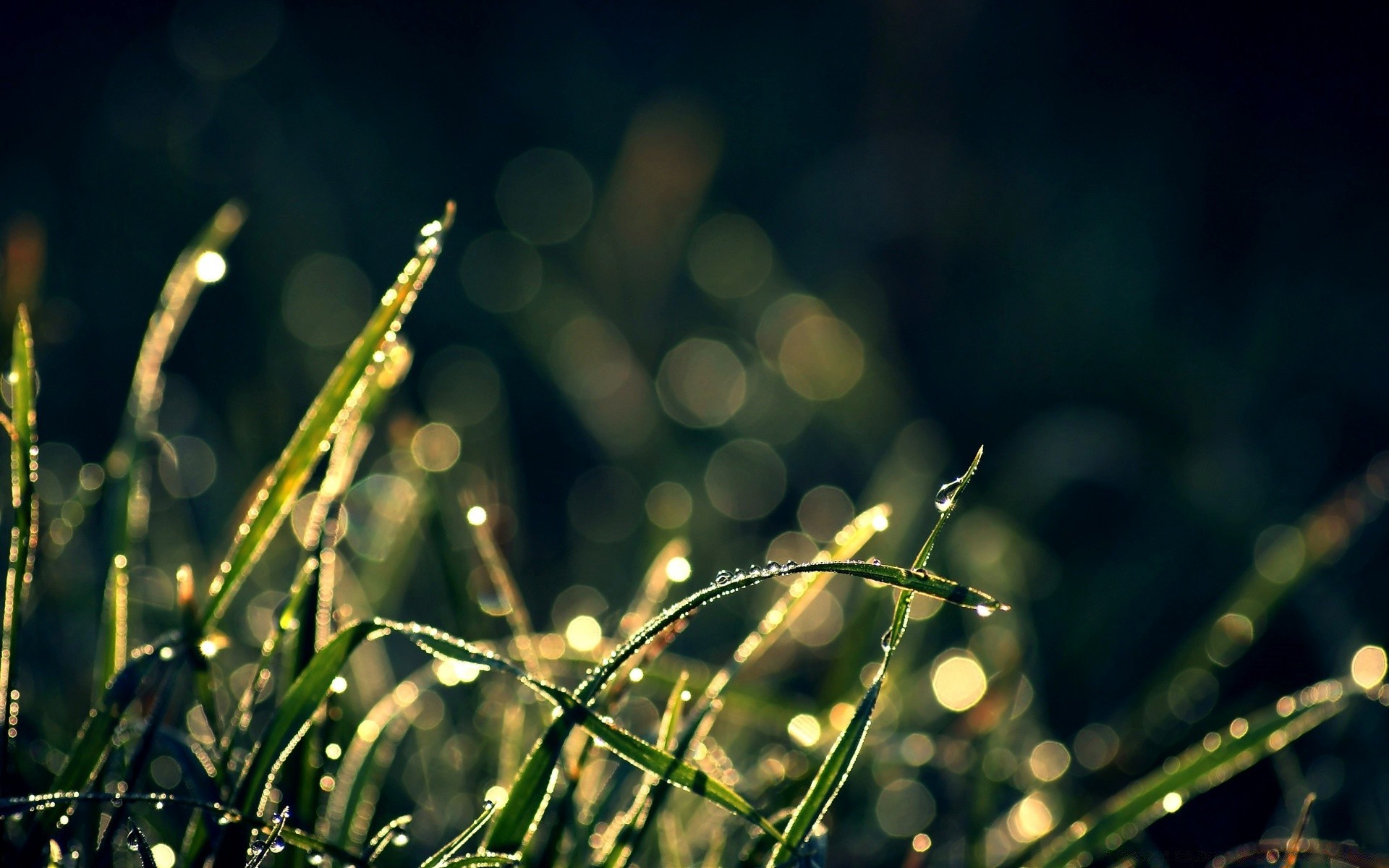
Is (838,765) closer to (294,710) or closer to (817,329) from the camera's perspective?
(294,710)

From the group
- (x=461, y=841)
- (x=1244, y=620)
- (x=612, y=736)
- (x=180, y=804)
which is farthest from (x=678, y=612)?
(x=1244, y=620)

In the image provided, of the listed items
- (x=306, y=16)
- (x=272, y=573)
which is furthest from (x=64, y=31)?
(x=272, y=573)

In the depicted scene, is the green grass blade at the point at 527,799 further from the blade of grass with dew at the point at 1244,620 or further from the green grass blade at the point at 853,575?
the blade of grass with dew at the point at 1244,620

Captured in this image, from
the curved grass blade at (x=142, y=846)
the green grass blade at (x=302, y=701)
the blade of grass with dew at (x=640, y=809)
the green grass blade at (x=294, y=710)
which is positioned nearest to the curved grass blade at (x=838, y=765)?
the blade of grass with dew at (x=640, y=809)

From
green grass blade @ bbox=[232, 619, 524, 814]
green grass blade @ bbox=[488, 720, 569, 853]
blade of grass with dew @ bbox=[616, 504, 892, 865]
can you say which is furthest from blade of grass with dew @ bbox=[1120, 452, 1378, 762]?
green grass blade @ bbox=[232, 619, 524, 814]

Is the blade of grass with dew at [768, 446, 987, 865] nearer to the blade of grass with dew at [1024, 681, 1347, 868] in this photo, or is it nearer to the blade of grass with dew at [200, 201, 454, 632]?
the blade of grass with dew at [1024, 681, 1347, 868]

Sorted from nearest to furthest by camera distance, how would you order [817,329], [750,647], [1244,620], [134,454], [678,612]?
1. [678,612]
2. [750,647]
3. [134,454]
4. [1244,620]
5. [817,329]

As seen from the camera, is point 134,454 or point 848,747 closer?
point 848,747
